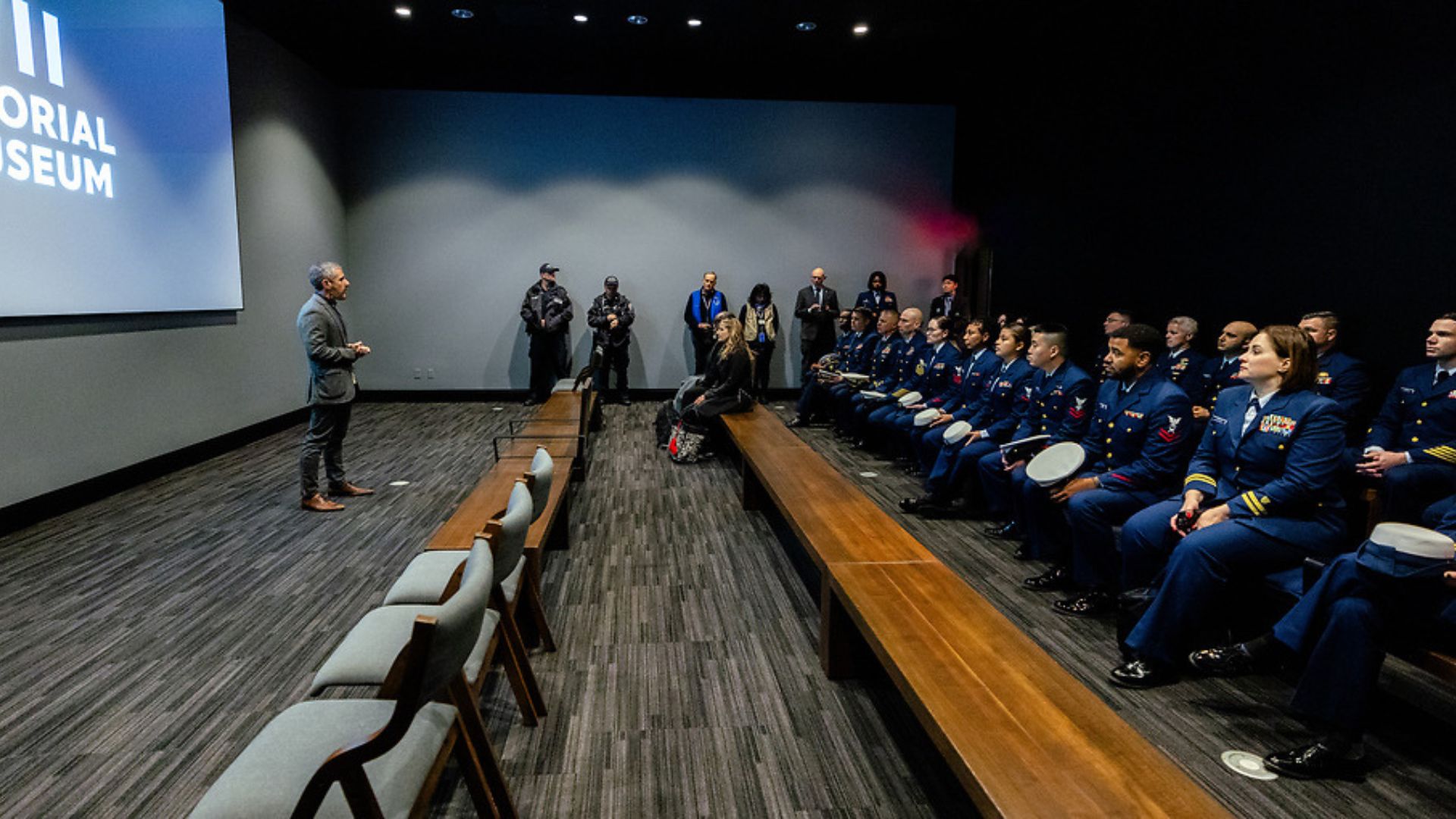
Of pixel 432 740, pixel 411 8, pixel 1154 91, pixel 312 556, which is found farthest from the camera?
pixel 411 8

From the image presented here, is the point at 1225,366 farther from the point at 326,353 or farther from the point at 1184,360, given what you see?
the point at 326,353

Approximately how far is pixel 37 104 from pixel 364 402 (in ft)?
17.5

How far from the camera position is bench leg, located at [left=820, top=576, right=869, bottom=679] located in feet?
8.64

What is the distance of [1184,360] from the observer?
4.97 m

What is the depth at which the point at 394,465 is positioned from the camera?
5809mm

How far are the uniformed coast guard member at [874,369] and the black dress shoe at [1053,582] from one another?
124 inches

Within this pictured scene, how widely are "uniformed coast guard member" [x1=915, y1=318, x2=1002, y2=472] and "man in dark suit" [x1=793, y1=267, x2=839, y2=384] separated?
387cm

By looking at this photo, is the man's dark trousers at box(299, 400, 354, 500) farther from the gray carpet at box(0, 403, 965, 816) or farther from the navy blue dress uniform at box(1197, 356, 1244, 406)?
the navy blue dress uniform at box(1197, 356, 1244, 406)

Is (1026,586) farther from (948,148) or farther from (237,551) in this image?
(948,148)

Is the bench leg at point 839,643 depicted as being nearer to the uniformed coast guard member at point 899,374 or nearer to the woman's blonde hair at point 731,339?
Result: the woman's blonde hair at point 731,339

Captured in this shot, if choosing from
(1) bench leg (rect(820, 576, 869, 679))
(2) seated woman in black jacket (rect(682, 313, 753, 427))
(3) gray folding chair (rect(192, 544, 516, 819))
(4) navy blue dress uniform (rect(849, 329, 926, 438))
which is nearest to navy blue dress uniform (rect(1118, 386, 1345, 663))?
(1) bench leg (rect(820, 576, 869, 679))

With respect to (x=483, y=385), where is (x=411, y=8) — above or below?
above

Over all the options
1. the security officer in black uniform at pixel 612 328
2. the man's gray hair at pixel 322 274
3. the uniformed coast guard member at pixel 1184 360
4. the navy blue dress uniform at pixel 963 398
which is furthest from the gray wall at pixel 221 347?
the uniformed coast guard member at pixel 1184 360

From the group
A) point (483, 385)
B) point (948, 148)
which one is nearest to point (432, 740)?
point (483, 385)
